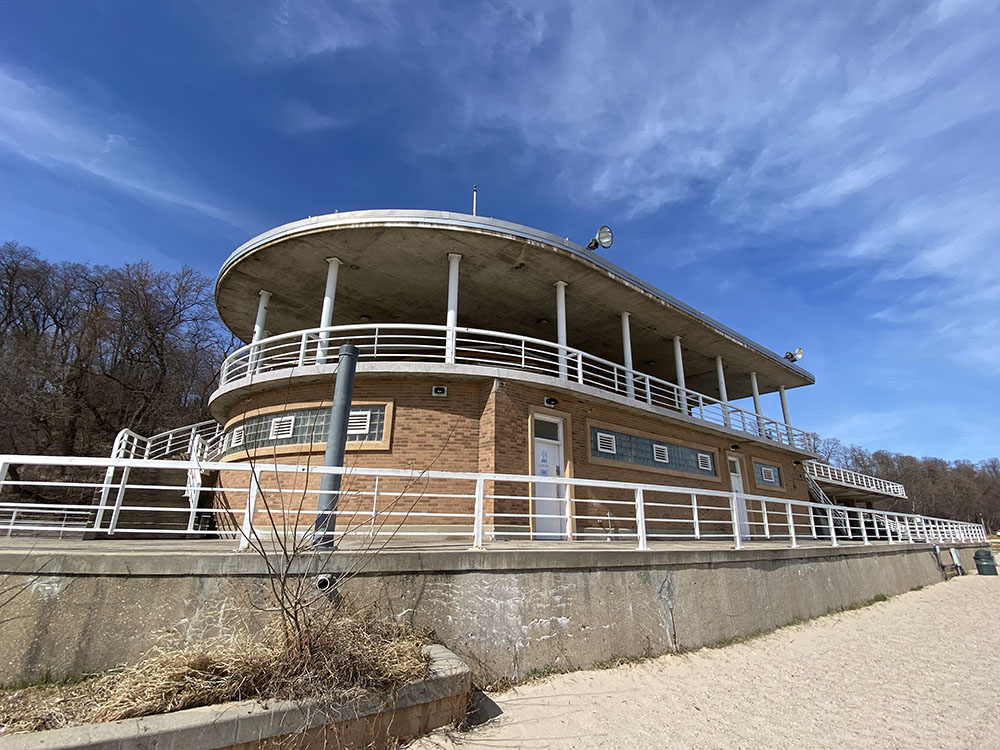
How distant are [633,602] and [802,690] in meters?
2.11

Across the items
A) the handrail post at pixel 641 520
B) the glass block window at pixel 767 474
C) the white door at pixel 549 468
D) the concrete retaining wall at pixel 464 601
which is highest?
the glass block window at pixel 767 474

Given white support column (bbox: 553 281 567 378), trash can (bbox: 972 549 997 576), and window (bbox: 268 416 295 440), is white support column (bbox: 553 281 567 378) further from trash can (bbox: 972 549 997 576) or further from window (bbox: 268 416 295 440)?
trash can (bbox: 972 549 997 576)

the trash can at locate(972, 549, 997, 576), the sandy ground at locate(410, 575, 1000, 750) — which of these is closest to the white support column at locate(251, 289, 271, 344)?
the sandy ground at locate(410, 575, 1000, 750)

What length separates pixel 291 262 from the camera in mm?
12805

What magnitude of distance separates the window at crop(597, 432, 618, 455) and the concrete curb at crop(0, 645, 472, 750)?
8.74 m

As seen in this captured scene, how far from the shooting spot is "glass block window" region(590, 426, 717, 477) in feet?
40.6

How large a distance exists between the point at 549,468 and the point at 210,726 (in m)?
8.41

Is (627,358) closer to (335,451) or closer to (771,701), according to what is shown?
(771,701)

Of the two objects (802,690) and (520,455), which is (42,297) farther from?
(802,690)

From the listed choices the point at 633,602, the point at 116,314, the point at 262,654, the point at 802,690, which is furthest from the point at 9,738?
the point at 116,314

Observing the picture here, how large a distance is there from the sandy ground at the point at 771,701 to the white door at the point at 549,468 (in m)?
4.27

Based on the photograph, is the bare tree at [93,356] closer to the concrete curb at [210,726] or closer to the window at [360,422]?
the window at [360,422]

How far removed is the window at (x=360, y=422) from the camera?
10.5 m

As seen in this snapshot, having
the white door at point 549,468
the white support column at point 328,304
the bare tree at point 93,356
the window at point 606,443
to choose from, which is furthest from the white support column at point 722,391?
the bare tree at point 93,356
